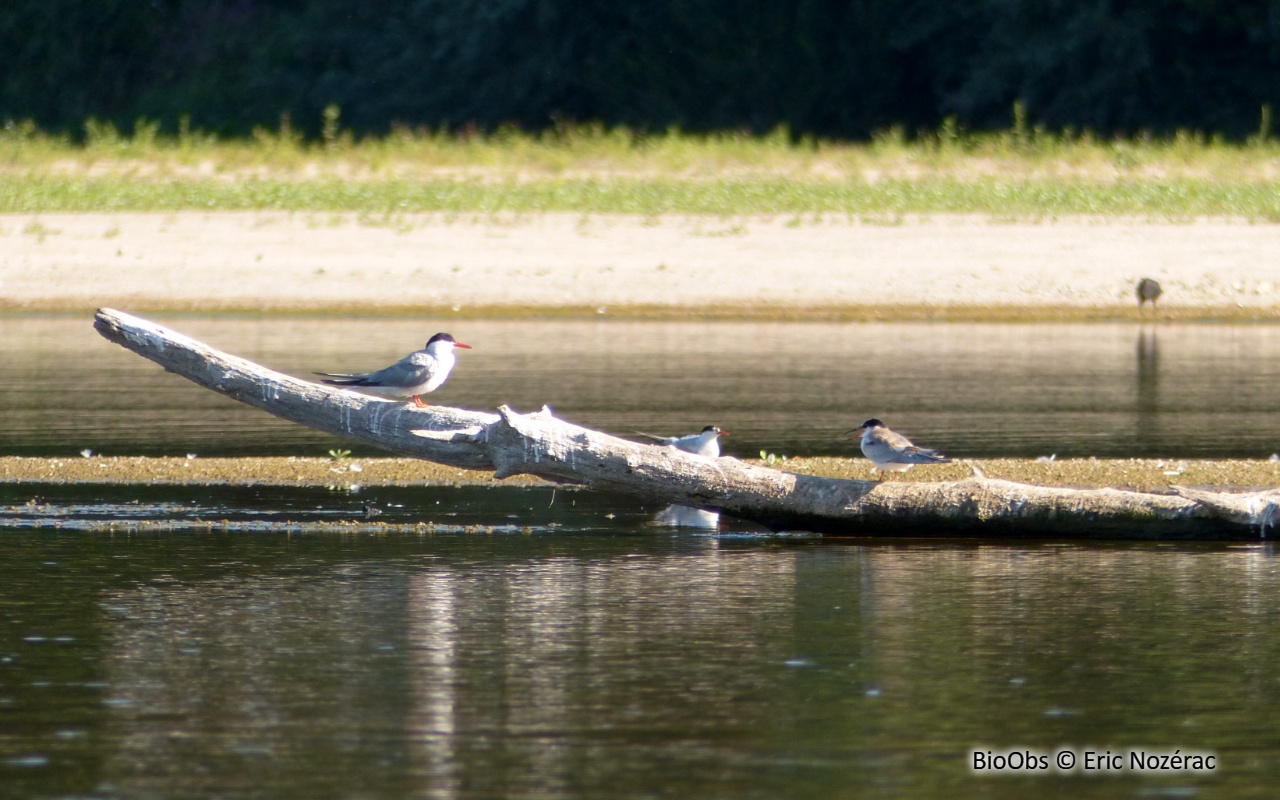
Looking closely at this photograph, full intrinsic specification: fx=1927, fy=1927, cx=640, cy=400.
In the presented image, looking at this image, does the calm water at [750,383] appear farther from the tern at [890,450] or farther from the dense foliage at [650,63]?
the dense foliage at [650,63]

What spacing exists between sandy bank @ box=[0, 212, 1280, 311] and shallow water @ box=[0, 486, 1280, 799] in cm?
1380

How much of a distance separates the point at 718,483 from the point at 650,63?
38.9 metres

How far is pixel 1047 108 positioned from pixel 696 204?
594 inches

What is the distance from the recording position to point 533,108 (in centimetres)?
4906

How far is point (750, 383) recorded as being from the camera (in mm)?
18688

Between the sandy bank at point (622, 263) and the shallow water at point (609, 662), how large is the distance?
1380 cm

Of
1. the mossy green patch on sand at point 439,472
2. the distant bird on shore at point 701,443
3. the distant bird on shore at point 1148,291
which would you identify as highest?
the distant bird on shore at point 1148,291

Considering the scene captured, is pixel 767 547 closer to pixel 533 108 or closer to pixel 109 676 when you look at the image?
pixel 109 676

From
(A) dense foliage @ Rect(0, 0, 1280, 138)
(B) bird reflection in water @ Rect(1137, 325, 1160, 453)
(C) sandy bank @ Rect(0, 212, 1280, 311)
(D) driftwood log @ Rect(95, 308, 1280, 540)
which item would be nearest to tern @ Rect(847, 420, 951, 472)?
(D) driftwood log @ Rect(95, 308, 1280, 540)

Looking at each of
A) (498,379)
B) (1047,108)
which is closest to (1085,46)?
(1047,108)

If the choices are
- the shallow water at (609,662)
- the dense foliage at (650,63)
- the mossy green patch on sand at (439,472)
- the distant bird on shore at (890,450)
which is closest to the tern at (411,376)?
the shallow water at (609,662)

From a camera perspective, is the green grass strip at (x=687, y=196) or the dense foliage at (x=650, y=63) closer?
the green grass strip at (x=687, y=196)

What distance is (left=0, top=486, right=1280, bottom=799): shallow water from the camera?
647 centimetres

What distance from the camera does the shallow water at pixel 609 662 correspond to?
6.47 meters
